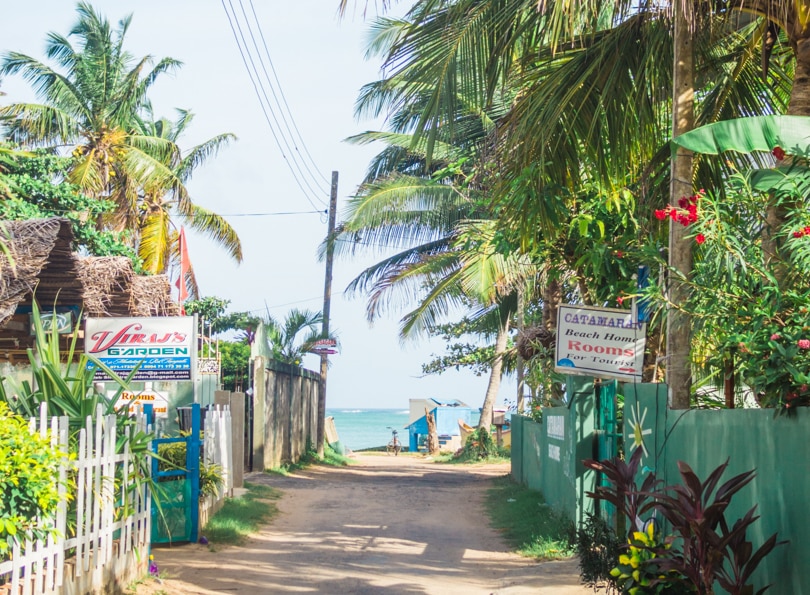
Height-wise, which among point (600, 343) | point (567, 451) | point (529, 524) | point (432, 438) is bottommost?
point (432, 438)

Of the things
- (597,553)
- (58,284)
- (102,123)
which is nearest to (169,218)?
(102,123)

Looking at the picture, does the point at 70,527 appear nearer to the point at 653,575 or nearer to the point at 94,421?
the point at 94,421

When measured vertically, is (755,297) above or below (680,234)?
below

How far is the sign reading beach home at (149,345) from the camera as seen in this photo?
13453 mm

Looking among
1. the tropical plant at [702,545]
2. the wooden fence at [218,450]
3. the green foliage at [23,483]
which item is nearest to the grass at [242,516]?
the wooden fence at [218,450]

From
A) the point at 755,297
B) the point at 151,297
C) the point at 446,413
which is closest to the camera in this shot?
the point at 755,297

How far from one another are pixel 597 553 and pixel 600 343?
2.36 meters

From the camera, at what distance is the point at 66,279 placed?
46.3ft

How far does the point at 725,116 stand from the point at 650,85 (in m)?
0.86

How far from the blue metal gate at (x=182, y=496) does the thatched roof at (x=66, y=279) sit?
2.23 meters

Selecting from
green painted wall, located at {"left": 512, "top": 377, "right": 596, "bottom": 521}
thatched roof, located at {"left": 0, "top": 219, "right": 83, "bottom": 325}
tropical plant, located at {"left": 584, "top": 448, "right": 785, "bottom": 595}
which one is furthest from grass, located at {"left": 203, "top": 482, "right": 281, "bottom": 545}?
tropical plant, located at {"left": 584, "top": 448, "right": 785, "bottom": 595}

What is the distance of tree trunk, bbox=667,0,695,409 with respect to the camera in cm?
709

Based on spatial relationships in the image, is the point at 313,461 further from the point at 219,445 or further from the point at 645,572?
the point at 645,572

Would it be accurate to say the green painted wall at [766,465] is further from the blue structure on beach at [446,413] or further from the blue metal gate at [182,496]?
the blue structure on beach at [446,413]
